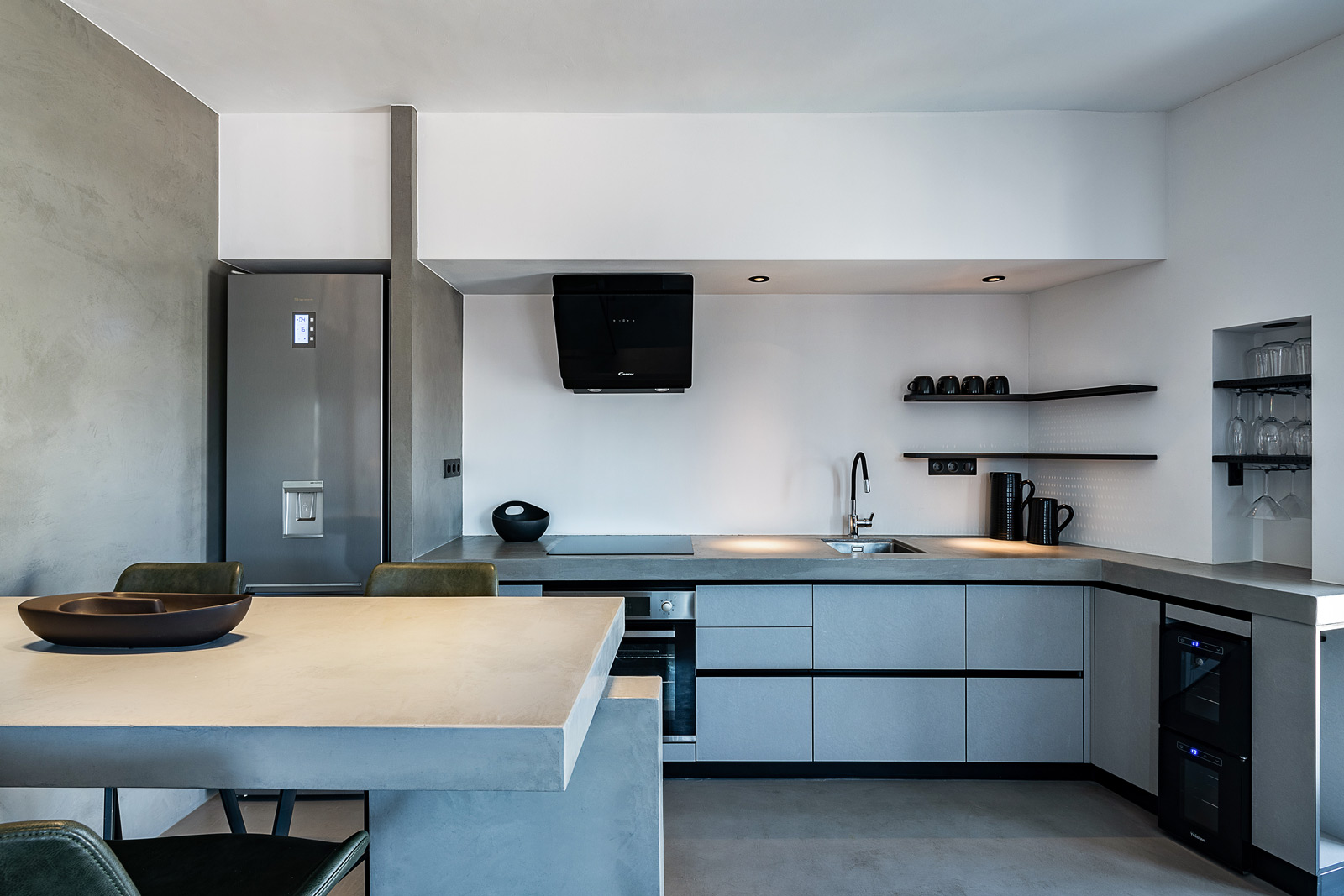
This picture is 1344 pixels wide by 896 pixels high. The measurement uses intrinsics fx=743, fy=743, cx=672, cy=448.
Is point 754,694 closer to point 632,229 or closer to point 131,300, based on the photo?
point 632,229

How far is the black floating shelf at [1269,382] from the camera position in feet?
8.27

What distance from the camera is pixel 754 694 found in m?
3.02

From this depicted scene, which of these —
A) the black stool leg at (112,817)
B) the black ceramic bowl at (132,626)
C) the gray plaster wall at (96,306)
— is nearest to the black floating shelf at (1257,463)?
the black ceramic bowl at (132,626)

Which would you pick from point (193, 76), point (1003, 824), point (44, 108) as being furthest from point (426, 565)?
point (1003, 824)

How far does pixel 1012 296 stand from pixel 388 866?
11.8 feet

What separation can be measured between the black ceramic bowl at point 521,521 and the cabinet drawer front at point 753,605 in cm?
88

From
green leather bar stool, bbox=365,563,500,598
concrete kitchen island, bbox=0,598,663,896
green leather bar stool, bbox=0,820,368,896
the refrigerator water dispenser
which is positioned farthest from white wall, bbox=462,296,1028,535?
green leather bar stool, bbox=0,820,368,896

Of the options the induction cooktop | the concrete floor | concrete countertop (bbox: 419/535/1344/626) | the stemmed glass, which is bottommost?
the concrete floor

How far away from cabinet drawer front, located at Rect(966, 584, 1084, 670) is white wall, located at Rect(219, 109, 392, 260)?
292 cm

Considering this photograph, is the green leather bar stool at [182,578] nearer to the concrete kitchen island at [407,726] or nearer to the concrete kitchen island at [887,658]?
the concrete kitchen island at [407,726]

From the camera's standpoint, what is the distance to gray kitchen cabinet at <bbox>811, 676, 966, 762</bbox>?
3.02 metres

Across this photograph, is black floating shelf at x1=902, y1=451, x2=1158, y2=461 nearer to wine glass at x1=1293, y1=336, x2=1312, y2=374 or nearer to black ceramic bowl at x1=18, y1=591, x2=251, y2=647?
wine glass at x1=1293, y1=336, x2=1312, y2=374

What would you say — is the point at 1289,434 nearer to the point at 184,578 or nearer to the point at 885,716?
the point at 885,716

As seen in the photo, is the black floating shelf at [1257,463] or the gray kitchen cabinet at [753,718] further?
the gray kitchen cabinet at [753,718]
